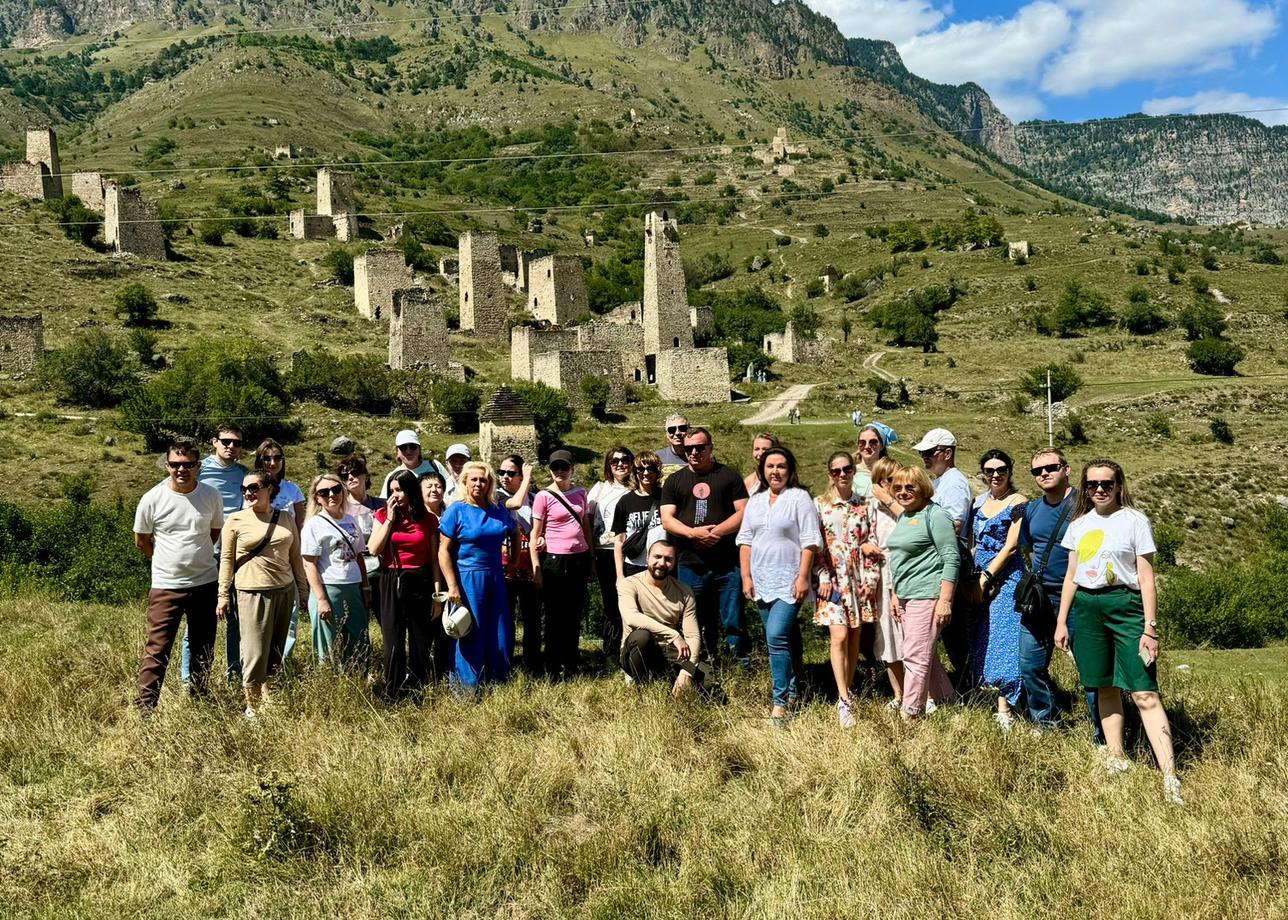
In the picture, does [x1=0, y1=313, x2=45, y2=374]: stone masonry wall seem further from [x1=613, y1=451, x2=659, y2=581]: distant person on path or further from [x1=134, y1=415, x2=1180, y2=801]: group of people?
[x1=613, y1=451, x2=659, y2=581]: distant person on path

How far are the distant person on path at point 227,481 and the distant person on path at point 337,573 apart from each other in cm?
48

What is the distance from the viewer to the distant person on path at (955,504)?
5.95 m

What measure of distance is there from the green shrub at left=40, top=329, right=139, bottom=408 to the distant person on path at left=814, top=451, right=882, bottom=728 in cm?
2907

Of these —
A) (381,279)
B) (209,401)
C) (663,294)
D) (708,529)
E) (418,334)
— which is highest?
(381,279)

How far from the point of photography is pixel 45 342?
33469mm

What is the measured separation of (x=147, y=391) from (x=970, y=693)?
28045 millimetres

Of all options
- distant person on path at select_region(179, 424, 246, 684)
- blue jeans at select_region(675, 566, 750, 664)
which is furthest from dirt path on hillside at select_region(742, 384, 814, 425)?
distant person on path at select_region(179, 424, 246, 684)

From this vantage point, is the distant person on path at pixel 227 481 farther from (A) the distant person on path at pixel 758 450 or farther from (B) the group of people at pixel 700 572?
(A) the distant person on path at pixel 758 450

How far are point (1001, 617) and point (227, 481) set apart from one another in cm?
491

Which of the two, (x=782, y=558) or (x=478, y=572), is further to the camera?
(x=478, y=572)

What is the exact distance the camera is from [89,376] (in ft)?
97.2

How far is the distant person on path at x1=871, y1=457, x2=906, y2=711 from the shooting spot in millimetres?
5660

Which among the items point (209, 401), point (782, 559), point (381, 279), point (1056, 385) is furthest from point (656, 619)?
point (381, 279)

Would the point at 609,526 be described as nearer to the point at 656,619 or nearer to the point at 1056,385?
the point at 656,619
